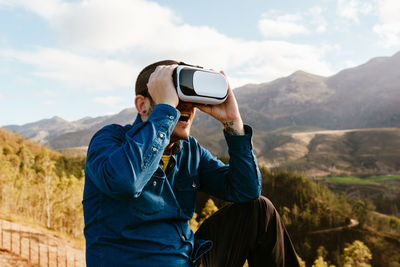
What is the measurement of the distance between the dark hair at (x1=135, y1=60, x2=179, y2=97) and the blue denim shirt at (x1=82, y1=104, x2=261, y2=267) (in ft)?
0.60

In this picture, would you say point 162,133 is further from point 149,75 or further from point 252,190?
point 252,190

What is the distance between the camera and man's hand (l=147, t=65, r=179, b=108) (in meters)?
1.70

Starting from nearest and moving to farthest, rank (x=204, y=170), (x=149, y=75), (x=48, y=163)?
1. (x=149, y=75)
2. (x=204, y=170)
3. (x=48, y=163)

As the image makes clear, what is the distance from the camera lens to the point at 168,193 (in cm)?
178

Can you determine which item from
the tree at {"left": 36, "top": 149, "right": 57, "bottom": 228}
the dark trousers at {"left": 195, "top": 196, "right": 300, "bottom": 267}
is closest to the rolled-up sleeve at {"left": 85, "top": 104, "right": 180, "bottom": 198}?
the dark trousers at {"left": 195, "top": 196, "right": 300, "bottom": 267}

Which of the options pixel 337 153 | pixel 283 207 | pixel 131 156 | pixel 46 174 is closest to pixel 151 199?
pixel 131 156

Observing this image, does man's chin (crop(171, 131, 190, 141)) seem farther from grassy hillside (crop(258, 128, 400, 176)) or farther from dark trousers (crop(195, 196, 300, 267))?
grassy hillside (crop(258, 128, 400, 176))

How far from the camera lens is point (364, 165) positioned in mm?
137875

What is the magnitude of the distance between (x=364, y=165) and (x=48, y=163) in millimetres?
143011

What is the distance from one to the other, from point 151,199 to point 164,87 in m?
0.61

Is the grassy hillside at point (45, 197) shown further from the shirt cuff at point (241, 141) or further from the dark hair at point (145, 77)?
the shirt cuff at point (241, 141)

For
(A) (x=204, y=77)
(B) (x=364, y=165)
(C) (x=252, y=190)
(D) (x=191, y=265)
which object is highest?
(A) (x=204, y=77)

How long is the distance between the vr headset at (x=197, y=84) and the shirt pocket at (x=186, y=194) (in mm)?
552

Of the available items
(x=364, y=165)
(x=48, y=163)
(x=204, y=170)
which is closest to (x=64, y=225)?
(x=48, y=163)
